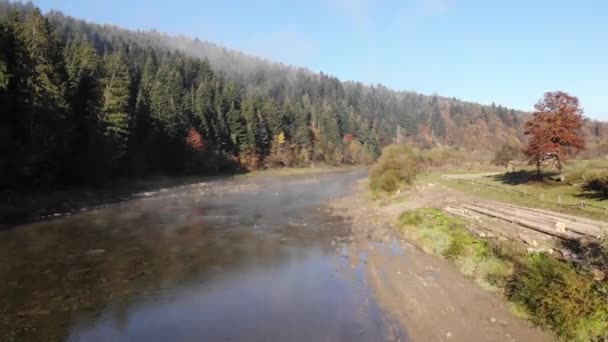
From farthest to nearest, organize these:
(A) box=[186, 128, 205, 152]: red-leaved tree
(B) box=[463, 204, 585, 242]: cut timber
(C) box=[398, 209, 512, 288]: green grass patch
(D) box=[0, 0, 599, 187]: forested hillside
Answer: (A) box=[186, 128, 205, 152]: red-leaved tree → (D) box=[0, 0, 599, 187]: forested hillside → (B) box=[463, 204, 585, 242]: cut timber → (C) box=[398, 209, 512, 288]: green grass patch

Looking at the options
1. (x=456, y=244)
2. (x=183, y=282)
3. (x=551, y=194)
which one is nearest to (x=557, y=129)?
(x=551, y=194)

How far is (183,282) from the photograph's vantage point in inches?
835

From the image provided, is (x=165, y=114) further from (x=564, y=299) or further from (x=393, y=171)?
(x=564, y=299)

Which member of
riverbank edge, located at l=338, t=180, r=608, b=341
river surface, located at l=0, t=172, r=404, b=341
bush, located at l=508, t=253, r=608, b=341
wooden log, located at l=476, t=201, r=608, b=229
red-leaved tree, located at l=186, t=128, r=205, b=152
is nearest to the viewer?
bush, located at l=508, t=253, r=608, b=341

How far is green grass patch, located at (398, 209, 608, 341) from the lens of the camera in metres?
13.5

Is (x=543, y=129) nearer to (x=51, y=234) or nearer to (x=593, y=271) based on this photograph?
(x=593, y=271)

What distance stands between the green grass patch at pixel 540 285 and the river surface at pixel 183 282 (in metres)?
5.09

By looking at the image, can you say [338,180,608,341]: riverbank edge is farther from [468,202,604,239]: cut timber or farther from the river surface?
the river surface

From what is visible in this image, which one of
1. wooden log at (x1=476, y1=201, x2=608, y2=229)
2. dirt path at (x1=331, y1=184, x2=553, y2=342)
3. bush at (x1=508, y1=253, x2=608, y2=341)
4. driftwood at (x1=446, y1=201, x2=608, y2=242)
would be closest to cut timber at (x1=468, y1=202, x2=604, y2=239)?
driftwood at (x1=446, y1=201, x2=608, y2=242)

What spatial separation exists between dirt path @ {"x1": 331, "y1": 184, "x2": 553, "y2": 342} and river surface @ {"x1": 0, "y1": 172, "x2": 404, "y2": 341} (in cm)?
94

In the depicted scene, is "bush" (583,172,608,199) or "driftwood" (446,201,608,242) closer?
"driftwood" (446,201,608,242)

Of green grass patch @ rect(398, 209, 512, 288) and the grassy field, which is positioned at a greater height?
the grassy field

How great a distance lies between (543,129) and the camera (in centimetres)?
4456

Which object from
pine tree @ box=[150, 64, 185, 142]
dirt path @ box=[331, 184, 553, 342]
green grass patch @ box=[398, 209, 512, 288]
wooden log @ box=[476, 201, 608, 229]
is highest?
pine tree @ box=[150, 64, 185, 142]
